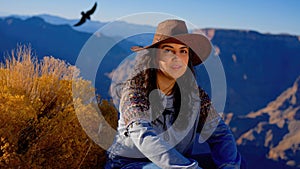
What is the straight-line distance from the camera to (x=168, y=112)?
89.2 inches

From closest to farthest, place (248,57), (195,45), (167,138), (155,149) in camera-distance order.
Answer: (155,149) → (167,138) → (195,45) → (248,57)

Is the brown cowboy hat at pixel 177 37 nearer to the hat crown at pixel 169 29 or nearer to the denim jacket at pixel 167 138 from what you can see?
the hat crown at pixel 169 29

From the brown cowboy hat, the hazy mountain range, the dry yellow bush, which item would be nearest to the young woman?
the brown cowboy hat

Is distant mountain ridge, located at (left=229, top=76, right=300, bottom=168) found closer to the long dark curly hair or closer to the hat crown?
the long dark curly hair

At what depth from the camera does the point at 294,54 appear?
83.7 metres

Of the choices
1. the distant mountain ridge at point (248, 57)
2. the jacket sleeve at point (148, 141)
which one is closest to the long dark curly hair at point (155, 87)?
the jacket sleeve at point (148, 141)

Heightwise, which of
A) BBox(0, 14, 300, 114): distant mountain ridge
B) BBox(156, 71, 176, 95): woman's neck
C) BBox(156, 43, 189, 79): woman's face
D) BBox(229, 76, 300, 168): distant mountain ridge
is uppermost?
BBox(156, 43, 189, 79): woman's face

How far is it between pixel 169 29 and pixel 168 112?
0.52 meters

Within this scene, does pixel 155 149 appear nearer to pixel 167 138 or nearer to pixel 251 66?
pixel 167 138

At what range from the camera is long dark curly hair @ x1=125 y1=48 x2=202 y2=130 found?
2191 millimetres

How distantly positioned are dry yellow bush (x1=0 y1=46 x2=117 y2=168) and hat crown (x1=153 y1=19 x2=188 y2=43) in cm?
66

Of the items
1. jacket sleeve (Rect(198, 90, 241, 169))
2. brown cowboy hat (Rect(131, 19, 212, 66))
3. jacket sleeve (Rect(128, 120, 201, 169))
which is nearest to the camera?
jacket sleeve (Rect(128, 120, 201, 169))

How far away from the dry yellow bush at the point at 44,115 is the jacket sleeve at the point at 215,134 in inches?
30.4

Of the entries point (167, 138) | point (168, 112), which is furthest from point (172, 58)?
point (167, 138)
